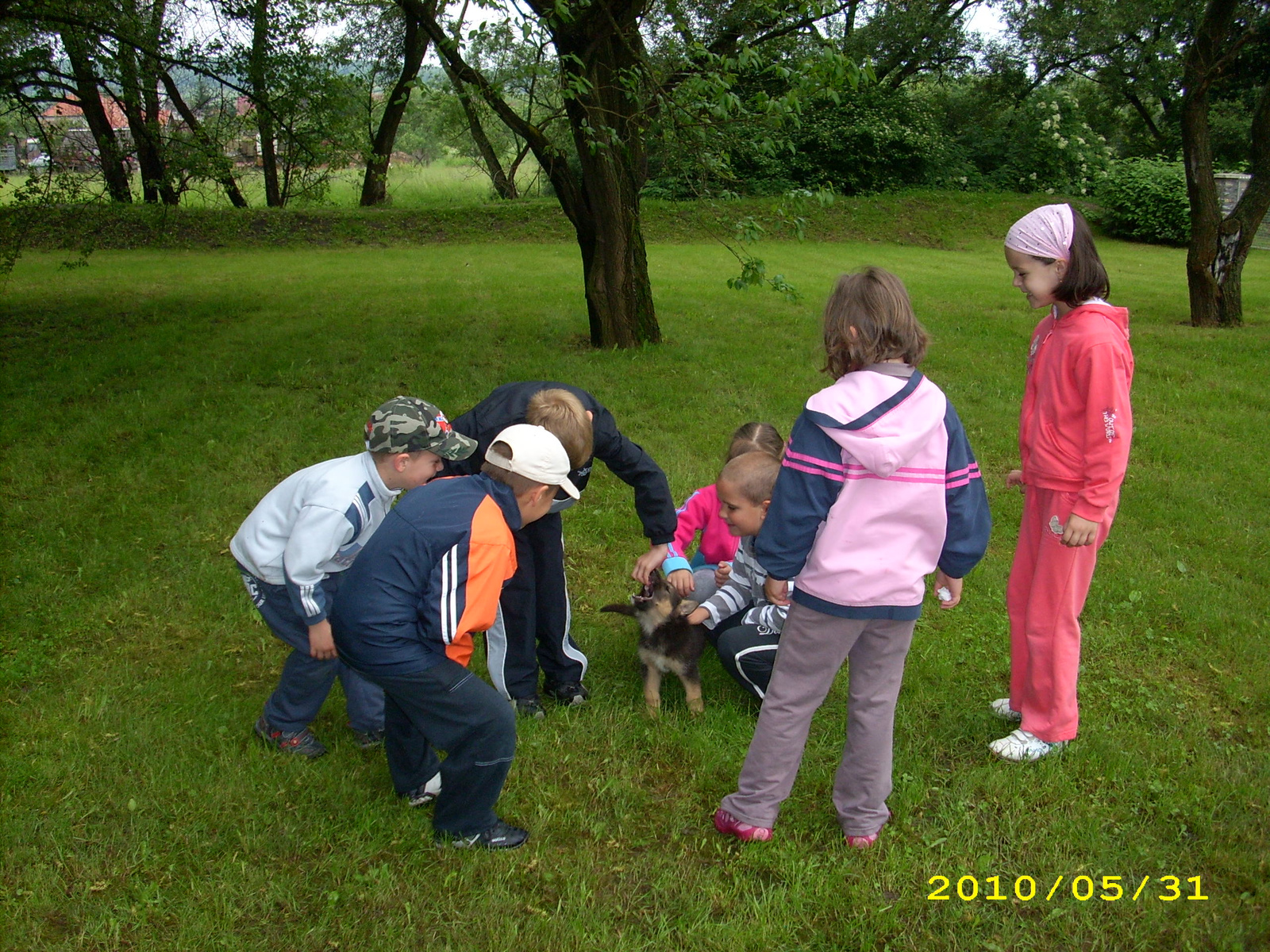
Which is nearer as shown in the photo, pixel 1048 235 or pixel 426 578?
pixel 426 578

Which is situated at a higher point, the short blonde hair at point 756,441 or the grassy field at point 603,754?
the short blonde hair at point 756,441

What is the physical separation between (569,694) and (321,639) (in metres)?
1.26

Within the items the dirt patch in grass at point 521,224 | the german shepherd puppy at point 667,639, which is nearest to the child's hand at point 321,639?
the german shepherd puppy at point 667,639

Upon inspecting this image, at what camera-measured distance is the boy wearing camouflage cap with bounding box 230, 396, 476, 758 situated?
3176 millimetres

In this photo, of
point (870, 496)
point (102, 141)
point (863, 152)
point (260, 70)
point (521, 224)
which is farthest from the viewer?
point (863, 152)

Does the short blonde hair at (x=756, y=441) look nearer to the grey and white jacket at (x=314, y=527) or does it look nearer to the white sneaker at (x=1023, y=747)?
the grey and white jacket at (x=314, y=527)

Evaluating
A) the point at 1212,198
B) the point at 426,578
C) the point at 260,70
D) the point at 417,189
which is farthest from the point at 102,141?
the point at 417,189

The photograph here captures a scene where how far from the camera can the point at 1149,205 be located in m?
21.1

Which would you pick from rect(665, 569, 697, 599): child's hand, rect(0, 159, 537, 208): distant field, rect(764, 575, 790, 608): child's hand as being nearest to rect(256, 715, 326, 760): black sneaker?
rect(665, 569, 697, 599): child's hand

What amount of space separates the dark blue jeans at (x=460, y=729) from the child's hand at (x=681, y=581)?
3.57ft

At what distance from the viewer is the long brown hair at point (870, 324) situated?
9.14 feet

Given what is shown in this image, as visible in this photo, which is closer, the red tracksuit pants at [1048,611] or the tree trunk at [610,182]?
the red tracksuit pants at [1048,611]

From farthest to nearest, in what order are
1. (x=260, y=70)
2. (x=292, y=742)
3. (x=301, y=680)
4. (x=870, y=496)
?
1. (x=260, y=70)
2. (x=292, y=742)
3. (x=301, y=680)
4. (x=870, y=496)

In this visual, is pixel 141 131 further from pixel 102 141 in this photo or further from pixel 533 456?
pixel 533 456
